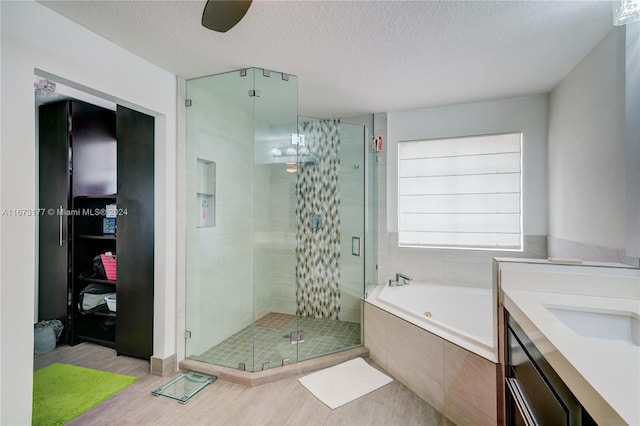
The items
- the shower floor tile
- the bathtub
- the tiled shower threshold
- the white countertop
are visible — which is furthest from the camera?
the bathtub

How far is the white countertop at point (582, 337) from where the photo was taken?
1.93 ft

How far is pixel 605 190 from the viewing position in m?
1.93

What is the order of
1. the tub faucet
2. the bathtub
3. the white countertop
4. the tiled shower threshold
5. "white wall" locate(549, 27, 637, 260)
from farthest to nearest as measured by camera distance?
the tub faucet < the bathtub < the tiled shower threshold < "white wall" locate(549, 27, 637, 260) < the white countertop

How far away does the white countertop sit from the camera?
589 millimetres

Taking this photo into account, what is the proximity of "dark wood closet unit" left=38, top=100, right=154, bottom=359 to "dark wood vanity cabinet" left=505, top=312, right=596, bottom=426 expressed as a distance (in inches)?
100

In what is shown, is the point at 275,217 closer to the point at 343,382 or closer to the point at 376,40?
the point at 343,382

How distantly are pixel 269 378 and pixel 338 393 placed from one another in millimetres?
534

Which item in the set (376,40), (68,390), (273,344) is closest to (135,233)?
(68,390)

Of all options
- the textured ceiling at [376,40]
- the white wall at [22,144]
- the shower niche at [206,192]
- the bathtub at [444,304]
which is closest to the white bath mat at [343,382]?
the bathtub at [444,304]

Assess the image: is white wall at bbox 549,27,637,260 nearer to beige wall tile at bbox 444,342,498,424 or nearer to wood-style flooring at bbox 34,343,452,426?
beige wall tile at bbox 444,342,498,424

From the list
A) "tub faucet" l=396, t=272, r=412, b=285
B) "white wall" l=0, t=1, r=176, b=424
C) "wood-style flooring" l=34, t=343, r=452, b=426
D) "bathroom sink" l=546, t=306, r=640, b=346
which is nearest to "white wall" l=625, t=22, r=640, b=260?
"bathroom sink" l=546, t=306, r=640, b=346

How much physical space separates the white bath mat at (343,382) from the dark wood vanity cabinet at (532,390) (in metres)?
1.08

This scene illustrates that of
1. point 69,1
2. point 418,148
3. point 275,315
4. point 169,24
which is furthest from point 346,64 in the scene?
point 275,315

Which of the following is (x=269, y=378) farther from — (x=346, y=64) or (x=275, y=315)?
(x=346, y=64)
